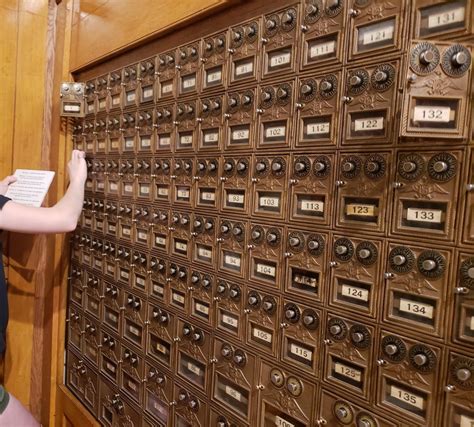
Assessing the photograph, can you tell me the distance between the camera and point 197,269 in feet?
5.77

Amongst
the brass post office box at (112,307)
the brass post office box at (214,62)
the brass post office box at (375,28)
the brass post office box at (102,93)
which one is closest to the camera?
the brass post office box at (375,28)

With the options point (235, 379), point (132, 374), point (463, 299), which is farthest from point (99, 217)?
point (463, 299)

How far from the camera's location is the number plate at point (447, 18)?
1.00 meters

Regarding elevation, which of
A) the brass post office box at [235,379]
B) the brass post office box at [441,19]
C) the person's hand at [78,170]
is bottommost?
the brass post office box at [235,379]

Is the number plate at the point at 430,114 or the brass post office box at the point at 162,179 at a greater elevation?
the number plate at the point at 430,114

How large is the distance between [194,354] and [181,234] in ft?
1.65

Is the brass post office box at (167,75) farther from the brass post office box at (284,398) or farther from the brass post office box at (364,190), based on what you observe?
the brass post office box at (284,398)

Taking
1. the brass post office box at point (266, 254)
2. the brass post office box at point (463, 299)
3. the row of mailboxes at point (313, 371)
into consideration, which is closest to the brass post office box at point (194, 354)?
the row of mailboxes at point (313, 371)

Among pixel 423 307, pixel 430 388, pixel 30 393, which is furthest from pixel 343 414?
pixel 30 393

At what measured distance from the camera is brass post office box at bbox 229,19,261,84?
59.2 inches

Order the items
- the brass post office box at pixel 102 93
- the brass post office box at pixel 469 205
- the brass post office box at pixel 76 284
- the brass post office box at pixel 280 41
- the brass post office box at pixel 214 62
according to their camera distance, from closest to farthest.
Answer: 1. the brass post office box at pixel 469 205
2. the brass post office box at pixel 280 41
3. the brass post office box at pixel 214 62
4. the brass post office box at pixel 102 93
5. the brass post office box at pixel 76 284

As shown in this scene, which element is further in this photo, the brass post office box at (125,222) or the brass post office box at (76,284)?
the brass post office box at (76,284)

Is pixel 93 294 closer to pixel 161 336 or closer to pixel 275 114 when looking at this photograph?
pixel 161 336

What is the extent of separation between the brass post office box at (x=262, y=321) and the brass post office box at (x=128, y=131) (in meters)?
1.06
